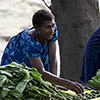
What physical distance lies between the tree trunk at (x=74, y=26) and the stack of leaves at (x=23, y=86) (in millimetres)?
2492

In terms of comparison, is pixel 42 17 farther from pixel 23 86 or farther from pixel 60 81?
pixel 23 86

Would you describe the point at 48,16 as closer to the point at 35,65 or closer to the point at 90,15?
the point at 35,65

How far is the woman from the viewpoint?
330 centimetres

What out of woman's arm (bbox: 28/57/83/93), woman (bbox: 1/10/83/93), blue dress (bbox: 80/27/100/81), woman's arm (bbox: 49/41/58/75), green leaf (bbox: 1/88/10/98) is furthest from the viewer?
woman's arm (bbox: 49/41/58/75)

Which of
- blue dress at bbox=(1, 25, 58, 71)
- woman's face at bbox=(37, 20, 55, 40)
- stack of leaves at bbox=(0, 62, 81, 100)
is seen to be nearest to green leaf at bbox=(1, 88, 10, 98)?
stack of leaves at bbox=(0, 62, 81, 100)

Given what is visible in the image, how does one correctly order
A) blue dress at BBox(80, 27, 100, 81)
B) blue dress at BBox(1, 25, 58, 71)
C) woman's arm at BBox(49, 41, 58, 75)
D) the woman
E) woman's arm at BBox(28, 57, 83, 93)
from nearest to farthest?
woman's arm at BBox(28, 57, 83, 93) < the woman < blue dress at BBox(1, 25, 58, 71) < blue dress at BBox(80, 27, 100, 81) < woman's arm at BBox(49, 41, 58, 75)

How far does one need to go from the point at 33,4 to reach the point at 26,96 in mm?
22115

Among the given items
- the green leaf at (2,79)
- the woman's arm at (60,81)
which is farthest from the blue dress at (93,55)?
the green leaf at (2,79)

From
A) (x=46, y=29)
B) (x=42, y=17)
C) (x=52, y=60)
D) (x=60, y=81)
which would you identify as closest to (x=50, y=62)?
(x=52, y=60)

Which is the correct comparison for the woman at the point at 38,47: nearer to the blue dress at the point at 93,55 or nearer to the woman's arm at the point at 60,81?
the woman's arm at the point at 60,81

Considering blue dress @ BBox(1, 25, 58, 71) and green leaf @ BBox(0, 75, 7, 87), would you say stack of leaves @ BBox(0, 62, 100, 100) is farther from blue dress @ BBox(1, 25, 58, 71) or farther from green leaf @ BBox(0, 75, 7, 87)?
blue dress @ BBox(1, 25, 58, 71)

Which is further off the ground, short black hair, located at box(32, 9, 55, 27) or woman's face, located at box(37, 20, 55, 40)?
short black hair, located at box(32, 9, 55, 27)

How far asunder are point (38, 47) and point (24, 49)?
0.87ft

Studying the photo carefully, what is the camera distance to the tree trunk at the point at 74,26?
4.98 meters
